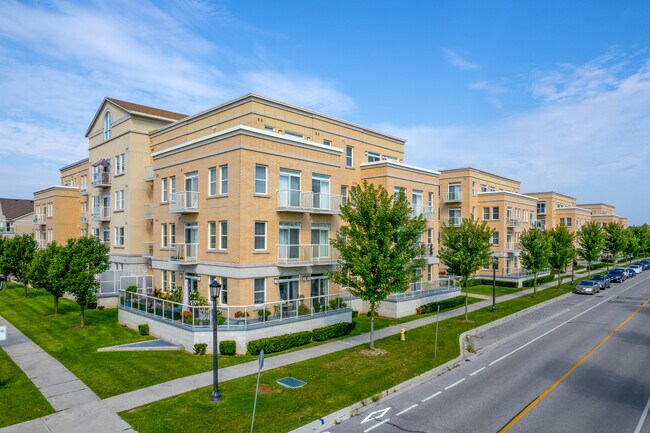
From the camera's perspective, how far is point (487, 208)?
2031 inches

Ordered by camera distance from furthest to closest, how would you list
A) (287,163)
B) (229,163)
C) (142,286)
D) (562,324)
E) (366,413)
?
(142,286)
(562,324)
(287,163)
(229,163)
(366,413)

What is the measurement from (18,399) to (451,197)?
45983 millimetres

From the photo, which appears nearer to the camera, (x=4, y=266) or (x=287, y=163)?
(x=287, y=163)

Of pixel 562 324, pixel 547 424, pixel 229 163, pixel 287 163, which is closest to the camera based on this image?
pixel 547 424

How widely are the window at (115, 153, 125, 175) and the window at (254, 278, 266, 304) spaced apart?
1916cm

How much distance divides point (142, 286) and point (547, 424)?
2872 cm

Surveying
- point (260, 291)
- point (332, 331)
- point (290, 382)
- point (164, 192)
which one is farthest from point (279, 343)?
point (164, 192)

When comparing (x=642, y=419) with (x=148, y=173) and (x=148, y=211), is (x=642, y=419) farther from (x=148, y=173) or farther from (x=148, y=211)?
(x=148, y=173)

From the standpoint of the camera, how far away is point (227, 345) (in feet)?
65.0

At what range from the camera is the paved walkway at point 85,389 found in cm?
1270

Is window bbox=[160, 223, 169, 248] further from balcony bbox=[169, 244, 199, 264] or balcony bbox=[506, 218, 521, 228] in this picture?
balcony bbox=[506, 218, 521, 228]

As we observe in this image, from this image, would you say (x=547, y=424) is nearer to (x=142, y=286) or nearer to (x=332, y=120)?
(x=332, y=120)

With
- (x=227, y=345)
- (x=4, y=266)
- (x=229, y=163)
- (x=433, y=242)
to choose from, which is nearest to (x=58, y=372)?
(x=227, y=345)

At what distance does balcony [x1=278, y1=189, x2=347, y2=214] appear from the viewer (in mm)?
24188
